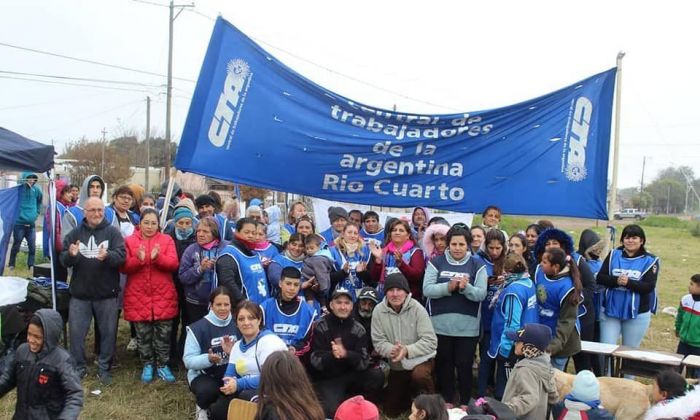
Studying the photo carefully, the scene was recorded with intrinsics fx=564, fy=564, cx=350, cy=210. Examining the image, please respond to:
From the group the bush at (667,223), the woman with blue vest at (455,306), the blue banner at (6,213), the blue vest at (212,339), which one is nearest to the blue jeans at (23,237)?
the blue banner at (6,213)

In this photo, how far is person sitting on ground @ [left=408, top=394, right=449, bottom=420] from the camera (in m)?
3.30

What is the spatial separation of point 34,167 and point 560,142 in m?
5.72

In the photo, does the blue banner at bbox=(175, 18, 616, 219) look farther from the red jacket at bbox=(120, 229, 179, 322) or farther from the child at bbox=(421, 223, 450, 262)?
the red jacket at bbox=(120, 229, 179, 322)

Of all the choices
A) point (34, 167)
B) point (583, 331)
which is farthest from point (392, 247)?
point (34, 167)

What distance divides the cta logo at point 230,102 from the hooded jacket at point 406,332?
2.52m

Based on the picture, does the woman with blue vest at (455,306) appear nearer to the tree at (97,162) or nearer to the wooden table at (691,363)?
the wooden table at (691,363)

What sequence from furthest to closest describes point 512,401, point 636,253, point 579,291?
point 636,253 → point 579,291 → point 512,401

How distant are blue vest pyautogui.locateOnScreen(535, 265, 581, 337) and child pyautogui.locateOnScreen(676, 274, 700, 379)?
5.93 ft

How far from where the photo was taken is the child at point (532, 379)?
13.4ft

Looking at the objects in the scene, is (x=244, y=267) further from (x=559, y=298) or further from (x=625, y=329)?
(x=625, y=329)

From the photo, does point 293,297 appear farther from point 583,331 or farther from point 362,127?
point 583,331

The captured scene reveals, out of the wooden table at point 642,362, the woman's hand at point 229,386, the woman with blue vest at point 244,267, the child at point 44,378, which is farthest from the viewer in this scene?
the woman with blue vest at point 244,267

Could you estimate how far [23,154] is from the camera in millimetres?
5703

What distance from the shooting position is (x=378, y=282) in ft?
19.9
